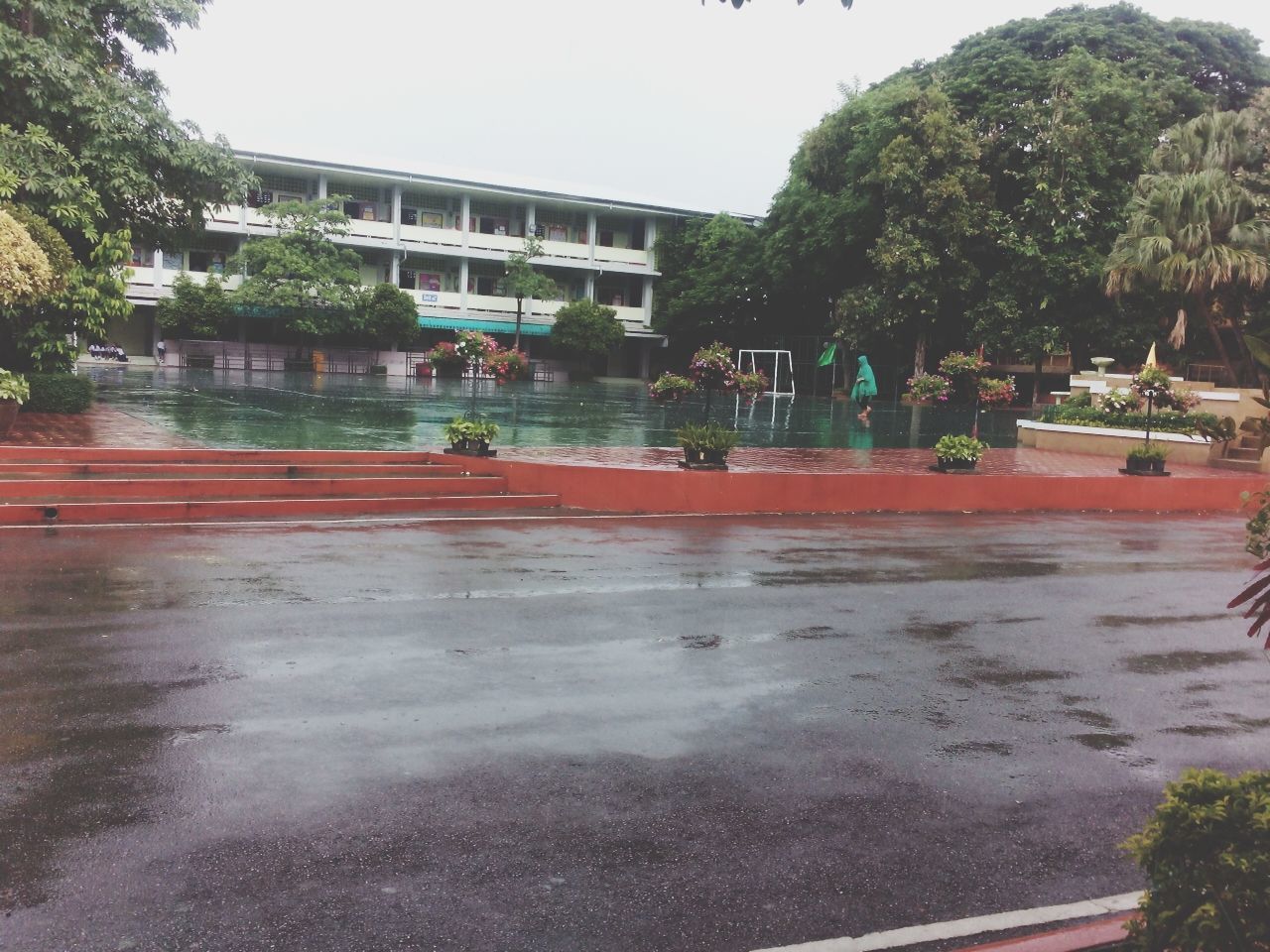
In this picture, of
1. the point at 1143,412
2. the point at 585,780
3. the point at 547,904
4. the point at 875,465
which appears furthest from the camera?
the point at 1143,412

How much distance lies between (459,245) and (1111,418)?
3407 centimetres

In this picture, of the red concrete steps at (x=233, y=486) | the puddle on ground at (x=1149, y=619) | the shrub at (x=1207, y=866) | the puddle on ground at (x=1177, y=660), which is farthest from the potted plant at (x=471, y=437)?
the shrub at (x=1207, y=866)

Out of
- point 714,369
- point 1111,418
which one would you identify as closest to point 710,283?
point 1111,418

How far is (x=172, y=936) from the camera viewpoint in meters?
3.08

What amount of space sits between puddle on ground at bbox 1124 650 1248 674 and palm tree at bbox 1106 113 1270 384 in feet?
74.4

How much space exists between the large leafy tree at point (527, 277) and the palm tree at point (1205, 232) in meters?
25.9

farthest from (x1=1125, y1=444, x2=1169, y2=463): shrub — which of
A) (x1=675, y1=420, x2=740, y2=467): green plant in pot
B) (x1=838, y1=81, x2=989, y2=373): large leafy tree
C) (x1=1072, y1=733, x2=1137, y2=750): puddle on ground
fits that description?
(x1=838, y1=81, x2=989, y2=373): large leafy tree

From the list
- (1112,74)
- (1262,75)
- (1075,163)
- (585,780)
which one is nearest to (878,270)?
(1075,163)

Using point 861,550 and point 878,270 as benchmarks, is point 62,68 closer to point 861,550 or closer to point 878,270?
point 861,550

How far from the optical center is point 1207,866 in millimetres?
2529

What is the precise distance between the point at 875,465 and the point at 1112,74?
81.8 feet

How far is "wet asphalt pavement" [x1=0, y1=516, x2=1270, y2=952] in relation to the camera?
11.1 ft

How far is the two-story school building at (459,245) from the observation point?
44.6 m

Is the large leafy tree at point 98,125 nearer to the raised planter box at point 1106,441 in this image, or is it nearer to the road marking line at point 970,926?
the road marking line at point 970,926
